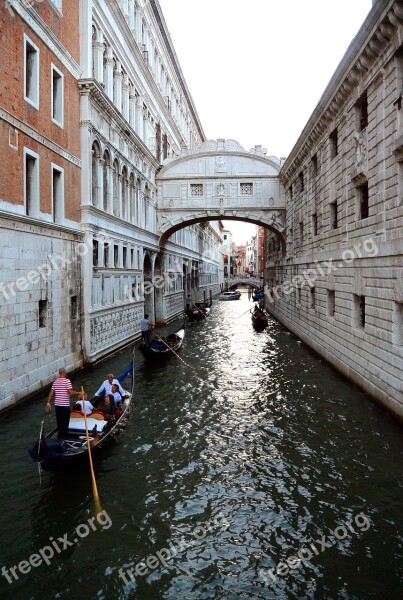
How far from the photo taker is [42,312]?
11617 mm

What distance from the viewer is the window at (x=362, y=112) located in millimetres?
11782

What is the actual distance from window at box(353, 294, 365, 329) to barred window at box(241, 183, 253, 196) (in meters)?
13.7

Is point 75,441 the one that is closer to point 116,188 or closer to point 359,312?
point 359,312

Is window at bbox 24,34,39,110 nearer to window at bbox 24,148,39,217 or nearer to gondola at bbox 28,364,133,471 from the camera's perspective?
window at bbox 24,148,39,217

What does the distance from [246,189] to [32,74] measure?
15.2m

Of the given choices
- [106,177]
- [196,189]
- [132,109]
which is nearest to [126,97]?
[132,109]

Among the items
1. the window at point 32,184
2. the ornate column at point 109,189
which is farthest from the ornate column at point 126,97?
the window at point 32,184

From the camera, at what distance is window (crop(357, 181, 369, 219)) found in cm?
1172

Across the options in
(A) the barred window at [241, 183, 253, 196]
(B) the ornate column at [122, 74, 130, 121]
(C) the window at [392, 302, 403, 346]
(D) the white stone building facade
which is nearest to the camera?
(C) the window at [392, 302, 403, 346]

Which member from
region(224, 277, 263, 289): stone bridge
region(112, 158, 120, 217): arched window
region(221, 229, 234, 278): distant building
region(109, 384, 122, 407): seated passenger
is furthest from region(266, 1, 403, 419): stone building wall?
region(221, 229, 234, 278): distant building

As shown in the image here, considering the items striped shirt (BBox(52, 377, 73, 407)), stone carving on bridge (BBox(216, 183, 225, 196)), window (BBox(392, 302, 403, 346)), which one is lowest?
striped shirt (BBox(52, 377, 73, 407))

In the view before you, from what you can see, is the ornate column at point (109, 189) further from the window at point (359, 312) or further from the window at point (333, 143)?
the window at point (359, 312)

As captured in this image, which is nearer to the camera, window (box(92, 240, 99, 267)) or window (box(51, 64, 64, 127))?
window (box(51, 64, 64, 127))

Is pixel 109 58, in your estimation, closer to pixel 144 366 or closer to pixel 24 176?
pixel 24 176
